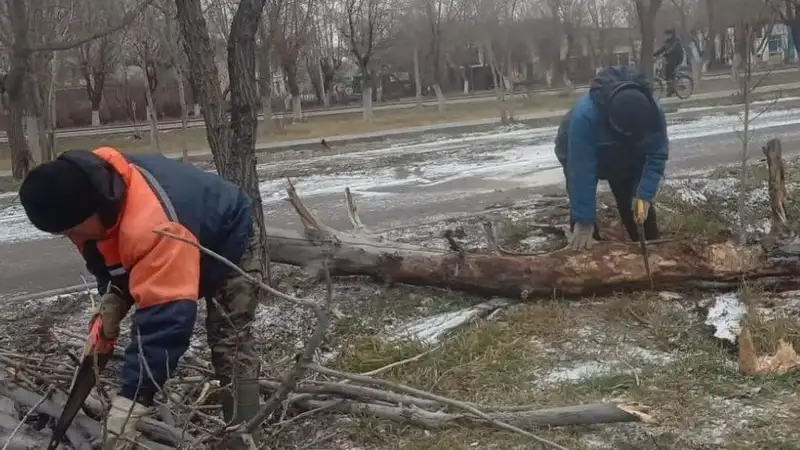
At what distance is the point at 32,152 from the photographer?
13820 millimetres

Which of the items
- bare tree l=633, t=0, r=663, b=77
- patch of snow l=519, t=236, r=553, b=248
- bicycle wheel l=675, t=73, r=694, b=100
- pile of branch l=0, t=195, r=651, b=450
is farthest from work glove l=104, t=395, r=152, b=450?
bicycle wheel l=675, t=73, r=694, b=100

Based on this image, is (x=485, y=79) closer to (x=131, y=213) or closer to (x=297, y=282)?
(x=297, y=282)

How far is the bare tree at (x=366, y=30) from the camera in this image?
22.5 m

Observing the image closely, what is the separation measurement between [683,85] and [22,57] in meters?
15.0

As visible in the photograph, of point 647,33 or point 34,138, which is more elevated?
point 647,33

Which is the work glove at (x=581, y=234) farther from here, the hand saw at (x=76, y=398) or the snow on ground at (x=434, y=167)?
the snow on ground at (x=434, y=167)

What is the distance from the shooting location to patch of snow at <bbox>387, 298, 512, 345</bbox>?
406 cm

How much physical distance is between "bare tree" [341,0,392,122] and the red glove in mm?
19730

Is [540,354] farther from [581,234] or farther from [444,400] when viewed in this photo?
[581,234]

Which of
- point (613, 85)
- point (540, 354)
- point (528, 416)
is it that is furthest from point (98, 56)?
point (528, 416)

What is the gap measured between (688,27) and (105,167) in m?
31.6

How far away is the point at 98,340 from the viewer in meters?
2.68

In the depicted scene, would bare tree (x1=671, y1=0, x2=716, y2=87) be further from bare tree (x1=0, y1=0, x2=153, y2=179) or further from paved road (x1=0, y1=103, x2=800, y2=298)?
bare tree (x1=0, y1=0, x2=153, y2=179)

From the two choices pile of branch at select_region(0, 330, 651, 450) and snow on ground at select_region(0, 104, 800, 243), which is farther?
snow on ground at select_region(0, 104, 800, 243)
